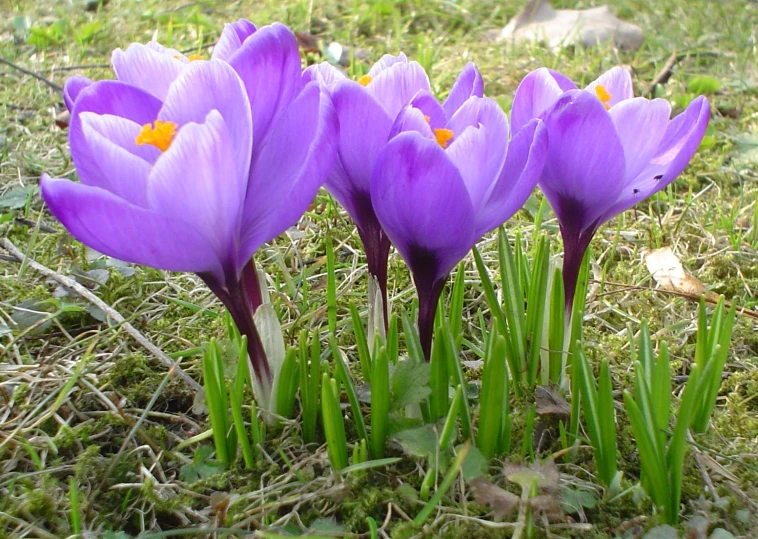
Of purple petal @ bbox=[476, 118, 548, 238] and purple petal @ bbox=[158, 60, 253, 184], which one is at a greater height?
purple petal @ bbox=[158, 60, 253, 184]

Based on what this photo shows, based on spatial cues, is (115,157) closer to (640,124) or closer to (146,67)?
(146,67)

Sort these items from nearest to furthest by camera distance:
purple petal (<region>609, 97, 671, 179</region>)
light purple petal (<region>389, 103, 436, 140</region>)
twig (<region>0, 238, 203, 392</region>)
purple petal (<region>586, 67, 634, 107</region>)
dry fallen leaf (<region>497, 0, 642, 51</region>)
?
light purple petal (<region>389, 103, 436, 140</region>)
purple petal (<region>609, 97, 671, 179</region>)
purple petal (<region>586, 67, 634, 107</region>)
twig (<region>0, 238, 203, 392</region>)
dry fallen leaf (<region>497, 0, 642, 51</region>)

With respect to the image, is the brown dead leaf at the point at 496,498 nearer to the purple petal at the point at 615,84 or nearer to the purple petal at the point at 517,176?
→ the purple petal at the point at 517,176

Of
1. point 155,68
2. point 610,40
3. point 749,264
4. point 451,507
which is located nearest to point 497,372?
point 451,507

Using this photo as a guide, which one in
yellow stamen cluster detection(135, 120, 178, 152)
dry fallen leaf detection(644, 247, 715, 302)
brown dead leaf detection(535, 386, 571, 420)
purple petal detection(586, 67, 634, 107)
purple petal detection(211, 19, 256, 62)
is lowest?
brown dead leaf detection(535, 386, 571, 420)

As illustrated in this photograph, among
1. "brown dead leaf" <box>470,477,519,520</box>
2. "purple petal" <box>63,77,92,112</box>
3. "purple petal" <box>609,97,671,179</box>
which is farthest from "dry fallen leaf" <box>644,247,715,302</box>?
"purple petal" <box>63,77,92,112</box>

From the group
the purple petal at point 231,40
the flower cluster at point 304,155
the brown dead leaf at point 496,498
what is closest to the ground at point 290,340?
the brown dead leaf at point 496,498

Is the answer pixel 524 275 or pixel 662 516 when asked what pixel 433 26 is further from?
pixel 662 516

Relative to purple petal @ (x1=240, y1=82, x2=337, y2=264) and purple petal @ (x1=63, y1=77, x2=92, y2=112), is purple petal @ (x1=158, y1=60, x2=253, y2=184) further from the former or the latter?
purple petal @ (x1=63, y1=77, x2=92, y2=112)

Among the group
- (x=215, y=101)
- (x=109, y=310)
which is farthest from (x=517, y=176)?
(x=109, y=310)
